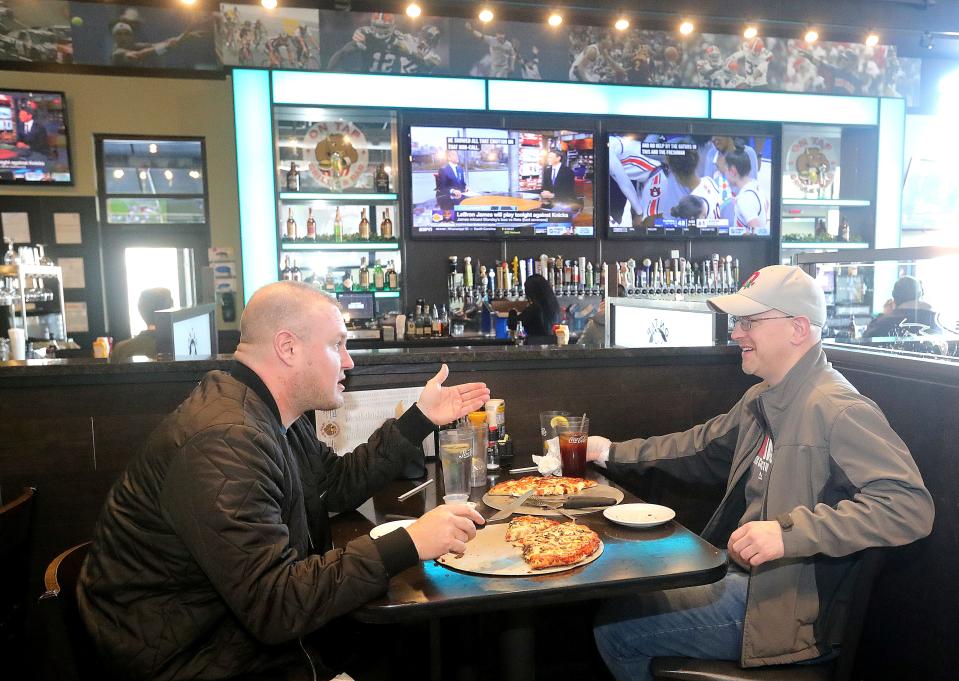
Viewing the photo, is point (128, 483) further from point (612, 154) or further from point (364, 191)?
point (612, 154)

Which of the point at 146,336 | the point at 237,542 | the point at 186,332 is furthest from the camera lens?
the point at 146,336

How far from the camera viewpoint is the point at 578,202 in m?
6.61

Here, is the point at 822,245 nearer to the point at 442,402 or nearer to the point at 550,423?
the point at 550,423

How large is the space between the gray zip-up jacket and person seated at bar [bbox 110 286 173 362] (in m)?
3.24

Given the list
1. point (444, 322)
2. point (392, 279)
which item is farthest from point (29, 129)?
point (444, 322)

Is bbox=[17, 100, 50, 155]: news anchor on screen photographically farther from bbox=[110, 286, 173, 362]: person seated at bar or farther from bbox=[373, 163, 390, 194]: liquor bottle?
bbox=[373, 163, 390, 194]: liquor bottle

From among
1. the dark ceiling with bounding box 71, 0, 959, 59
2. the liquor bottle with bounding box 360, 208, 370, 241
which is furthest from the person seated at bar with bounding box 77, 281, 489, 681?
the liquor bottle with bounding box 360, 208, 370, 241

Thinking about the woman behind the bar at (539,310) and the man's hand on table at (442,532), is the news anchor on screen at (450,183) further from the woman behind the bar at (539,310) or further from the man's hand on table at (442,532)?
the man's hand on table at (442,532)

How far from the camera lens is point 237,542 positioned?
53.6 inches

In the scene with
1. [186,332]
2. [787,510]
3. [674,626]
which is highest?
[186,332]

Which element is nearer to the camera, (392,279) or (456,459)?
(456,459)

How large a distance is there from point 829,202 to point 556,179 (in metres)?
2.96

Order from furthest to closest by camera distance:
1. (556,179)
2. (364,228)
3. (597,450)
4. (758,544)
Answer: (556,179)
(364,228)
(597,450)
(758,544)

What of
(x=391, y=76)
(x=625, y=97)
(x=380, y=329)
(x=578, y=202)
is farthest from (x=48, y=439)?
(x=625, y=97)
